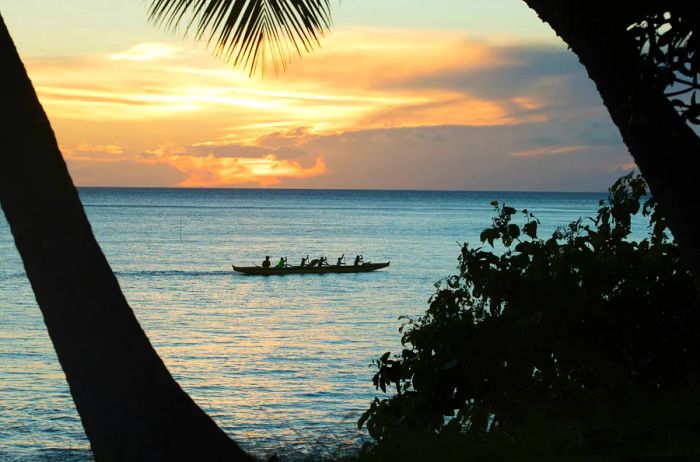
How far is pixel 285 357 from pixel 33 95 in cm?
2522

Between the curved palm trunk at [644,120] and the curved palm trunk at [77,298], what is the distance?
10.0ft

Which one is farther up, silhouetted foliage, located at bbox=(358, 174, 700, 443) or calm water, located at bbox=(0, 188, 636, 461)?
silhouetted foliage, located at bbox=(358, 174, 700, 443)

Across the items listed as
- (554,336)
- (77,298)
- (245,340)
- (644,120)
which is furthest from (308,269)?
(77,298)

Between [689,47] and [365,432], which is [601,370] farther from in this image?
[365,432]

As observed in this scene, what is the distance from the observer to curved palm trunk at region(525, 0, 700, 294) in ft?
17.4

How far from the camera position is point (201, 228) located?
11862 cm

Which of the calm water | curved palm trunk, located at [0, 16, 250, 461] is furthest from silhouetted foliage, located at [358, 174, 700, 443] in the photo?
curved palm trunk, located at [0, 16, 250, 461]

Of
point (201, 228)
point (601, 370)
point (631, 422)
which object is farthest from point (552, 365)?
point (201, 228)

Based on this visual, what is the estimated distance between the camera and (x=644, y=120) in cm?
534

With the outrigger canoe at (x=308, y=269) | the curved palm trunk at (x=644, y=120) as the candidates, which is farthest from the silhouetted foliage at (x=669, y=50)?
the outrigger canoe at (x=308, y=269)

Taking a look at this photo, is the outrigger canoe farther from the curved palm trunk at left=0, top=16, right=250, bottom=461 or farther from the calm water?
the curved palm trunk at left=0, top=16, right=250, bottom=461

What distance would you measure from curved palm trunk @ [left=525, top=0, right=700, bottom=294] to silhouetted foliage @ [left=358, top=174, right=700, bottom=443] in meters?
2.28

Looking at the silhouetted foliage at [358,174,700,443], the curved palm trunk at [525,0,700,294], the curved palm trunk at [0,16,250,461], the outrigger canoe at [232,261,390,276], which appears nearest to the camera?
the curved palm trunk at [0,16,250,461]

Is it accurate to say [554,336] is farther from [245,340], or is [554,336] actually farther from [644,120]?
[245,340]
